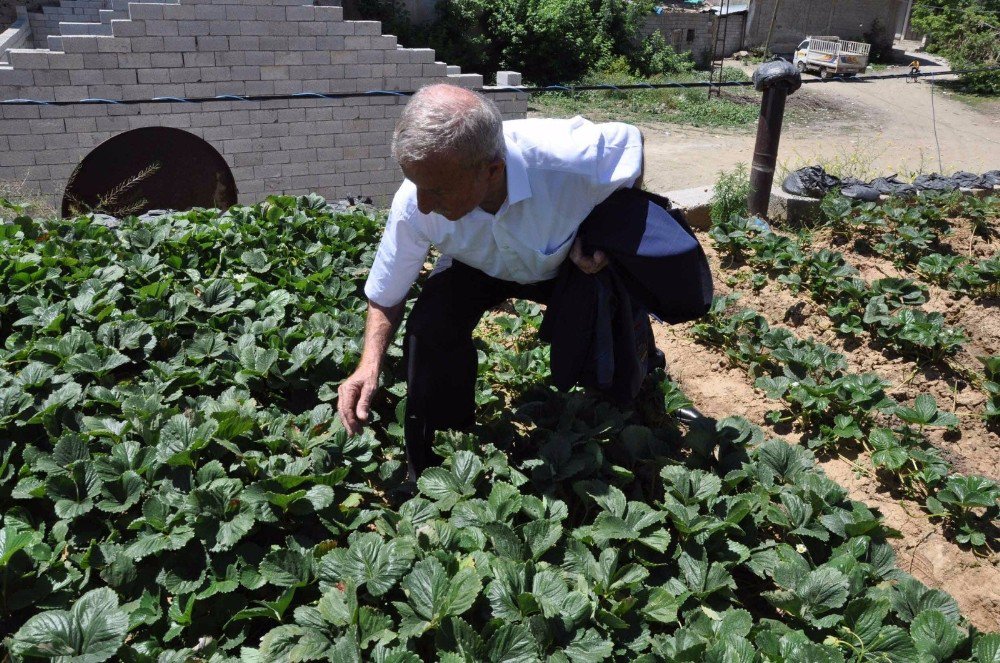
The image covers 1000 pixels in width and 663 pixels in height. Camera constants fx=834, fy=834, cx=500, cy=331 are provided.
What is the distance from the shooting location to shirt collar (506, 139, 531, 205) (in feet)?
8.11

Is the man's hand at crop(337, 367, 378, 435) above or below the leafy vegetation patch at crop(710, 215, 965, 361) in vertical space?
above

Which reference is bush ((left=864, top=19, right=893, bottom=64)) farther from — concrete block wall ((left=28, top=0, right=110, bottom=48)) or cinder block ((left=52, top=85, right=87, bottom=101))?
cinder block ((left=52, top=85, right=87, bottom=101))

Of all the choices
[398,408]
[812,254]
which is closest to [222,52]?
[812,254]

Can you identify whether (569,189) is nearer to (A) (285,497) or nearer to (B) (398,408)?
(B) (398,408)

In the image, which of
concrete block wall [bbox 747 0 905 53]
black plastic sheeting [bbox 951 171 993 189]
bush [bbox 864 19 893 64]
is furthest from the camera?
concrete block wall [bbox 747 0 905 53]

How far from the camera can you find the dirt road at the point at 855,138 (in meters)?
12.3

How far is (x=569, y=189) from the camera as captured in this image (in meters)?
2.58

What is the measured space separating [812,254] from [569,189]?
2.69 m

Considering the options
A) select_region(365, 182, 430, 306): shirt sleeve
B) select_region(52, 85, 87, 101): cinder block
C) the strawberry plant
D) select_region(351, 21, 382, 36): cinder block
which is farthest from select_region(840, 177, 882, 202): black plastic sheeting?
select_region(52, 85, 87, 101): cinder block

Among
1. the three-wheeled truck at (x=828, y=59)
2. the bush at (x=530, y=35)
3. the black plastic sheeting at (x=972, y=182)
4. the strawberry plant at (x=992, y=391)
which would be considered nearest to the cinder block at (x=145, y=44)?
the black plastic sheeting at (x=972, y=182)

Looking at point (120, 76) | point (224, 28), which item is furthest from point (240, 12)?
point (120, 76)

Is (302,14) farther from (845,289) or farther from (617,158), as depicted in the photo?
(617,158)

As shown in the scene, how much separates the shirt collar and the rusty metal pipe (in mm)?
3199

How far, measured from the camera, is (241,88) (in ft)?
33.1
